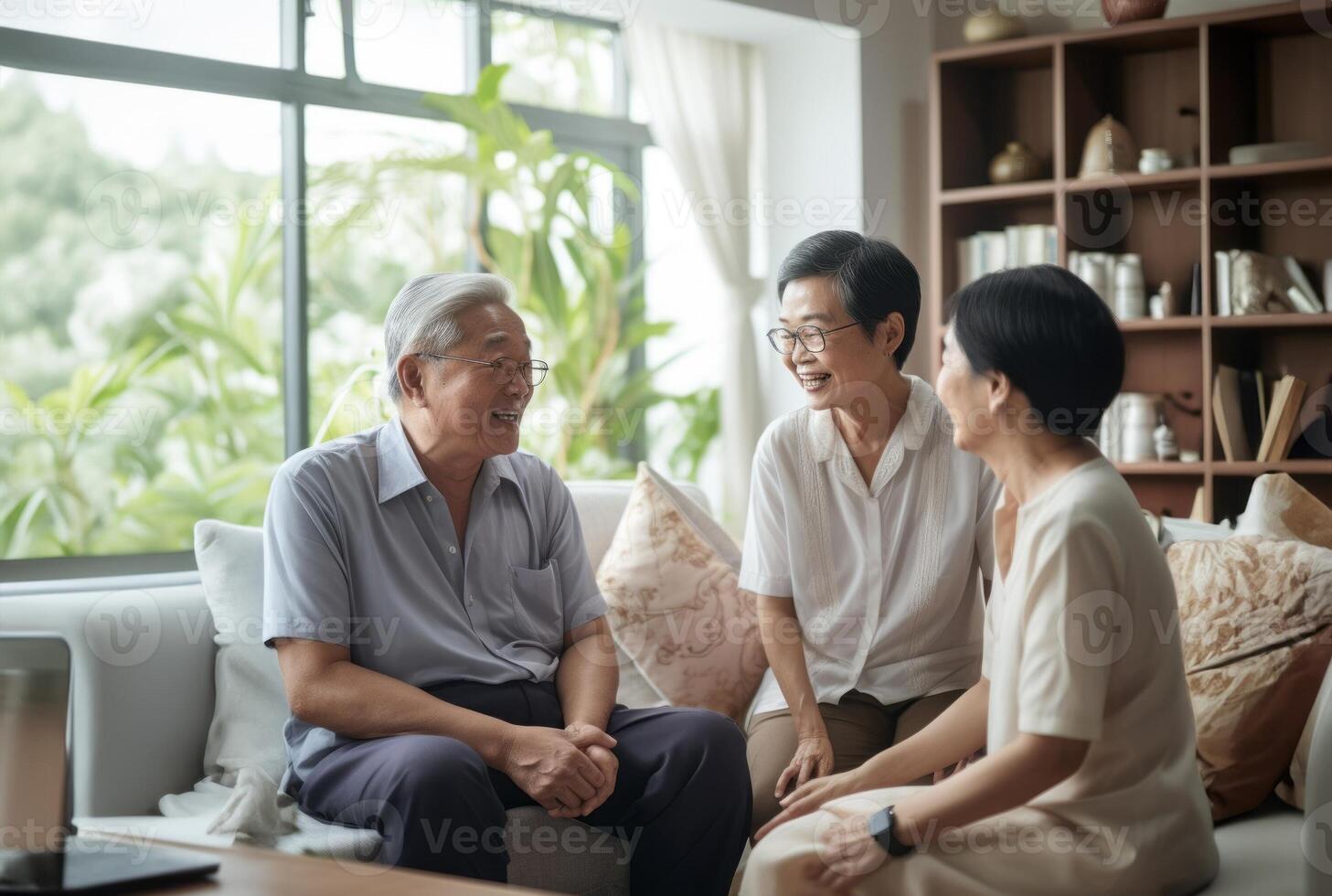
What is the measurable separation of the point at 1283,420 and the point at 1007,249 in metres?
1.01

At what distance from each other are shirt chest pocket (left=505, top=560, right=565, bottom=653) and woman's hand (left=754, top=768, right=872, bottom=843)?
0.61m

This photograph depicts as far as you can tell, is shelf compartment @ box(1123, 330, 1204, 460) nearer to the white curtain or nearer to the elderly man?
the white curtain

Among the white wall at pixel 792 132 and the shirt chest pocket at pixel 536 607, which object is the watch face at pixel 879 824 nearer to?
the shirt chest pocket at pixel 536 607

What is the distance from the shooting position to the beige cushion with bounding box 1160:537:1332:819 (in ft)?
6.66

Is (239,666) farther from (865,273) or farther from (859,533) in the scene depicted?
(865,273)

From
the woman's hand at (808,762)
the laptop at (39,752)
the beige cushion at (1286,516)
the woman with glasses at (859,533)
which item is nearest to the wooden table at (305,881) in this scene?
the laptop at (39,752)

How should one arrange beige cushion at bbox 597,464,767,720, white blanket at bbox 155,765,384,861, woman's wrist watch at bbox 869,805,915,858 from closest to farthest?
woman's wrist watch at bbox 869,805,915,858, white blanket at bbox 155,765,384,861, beige cushion at bbox 597,464,767,720

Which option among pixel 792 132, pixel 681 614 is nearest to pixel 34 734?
pixel 681 614

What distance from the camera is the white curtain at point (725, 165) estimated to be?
4402mm

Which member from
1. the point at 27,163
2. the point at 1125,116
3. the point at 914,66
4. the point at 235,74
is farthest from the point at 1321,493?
the point at 27,163

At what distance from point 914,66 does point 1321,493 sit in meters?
1.92

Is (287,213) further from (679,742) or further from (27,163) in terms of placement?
(679,742)

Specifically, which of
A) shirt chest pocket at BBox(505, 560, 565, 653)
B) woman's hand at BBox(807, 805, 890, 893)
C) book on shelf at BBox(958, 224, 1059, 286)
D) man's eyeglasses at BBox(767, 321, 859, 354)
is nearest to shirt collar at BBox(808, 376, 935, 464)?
man's eyeglasses at BBox(767, 321, 859, 354)

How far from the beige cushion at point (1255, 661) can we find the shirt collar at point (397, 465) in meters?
1.22
